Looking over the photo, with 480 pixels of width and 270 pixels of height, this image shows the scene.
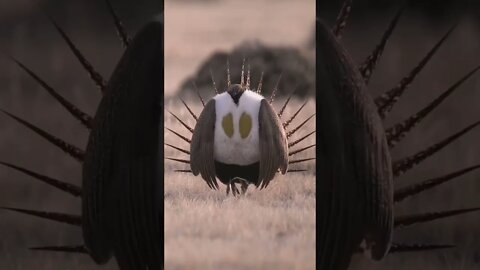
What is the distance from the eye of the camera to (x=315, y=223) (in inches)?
A: 103

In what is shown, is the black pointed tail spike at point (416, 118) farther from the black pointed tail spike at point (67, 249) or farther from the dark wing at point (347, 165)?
the black pointed tail spike at point (67, 249)

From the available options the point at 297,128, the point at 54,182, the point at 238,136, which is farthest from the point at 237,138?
the point at 54,182

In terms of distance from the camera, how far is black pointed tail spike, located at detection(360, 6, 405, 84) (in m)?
2.59

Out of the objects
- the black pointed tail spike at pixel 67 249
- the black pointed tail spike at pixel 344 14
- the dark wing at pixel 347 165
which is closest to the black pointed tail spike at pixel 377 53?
the dark wing at pixel 347 165

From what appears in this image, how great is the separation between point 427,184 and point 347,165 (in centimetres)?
Result: 33

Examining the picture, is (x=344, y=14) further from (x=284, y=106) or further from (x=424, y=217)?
(x=424, y=217)

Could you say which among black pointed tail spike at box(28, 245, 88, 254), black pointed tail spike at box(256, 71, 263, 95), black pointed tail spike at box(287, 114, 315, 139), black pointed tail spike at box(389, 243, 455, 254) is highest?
black pointed tail spike at box(256, 71, 263, 95)

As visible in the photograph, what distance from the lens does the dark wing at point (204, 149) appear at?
264 cm

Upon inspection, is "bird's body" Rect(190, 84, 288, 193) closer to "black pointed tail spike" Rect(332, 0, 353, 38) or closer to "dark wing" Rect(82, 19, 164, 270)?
"dark wing" Rect(82, 19, 164, 270)

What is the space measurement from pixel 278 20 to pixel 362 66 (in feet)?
1.26

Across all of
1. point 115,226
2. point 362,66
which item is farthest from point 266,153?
point 115,226

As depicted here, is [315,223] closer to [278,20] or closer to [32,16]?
[278,20]

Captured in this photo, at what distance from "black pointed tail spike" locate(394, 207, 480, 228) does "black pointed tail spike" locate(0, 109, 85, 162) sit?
1.30m

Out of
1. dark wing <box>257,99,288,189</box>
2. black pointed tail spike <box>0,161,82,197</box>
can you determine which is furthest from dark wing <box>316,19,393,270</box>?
black pointed tail spike <box>0,161,82,197</box>
